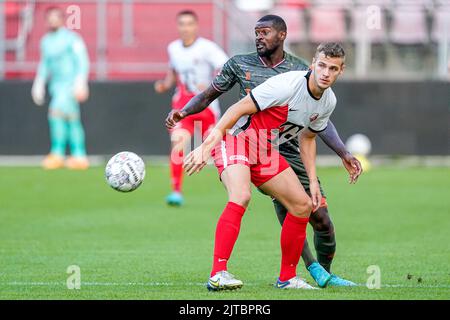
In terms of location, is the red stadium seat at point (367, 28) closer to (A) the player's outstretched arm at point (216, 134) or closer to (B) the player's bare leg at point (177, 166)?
(B) the player's bare leg at point (177, 166)

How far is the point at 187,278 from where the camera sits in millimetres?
8461

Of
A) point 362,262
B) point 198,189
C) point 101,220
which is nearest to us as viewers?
point 362,262

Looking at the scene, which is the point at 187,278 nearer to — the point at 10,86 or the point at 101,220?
the point at 101,220

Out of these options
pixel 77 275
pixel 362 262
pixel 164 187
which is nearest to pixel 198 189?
pixel 164 187

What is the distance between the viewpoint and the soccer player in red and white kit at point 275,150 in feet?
24.9

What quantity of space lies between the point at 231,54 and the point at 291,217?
A: 50.8 feet

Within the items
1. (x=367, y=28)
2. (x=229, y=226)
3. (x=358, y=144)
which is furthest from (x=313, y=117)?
(x=367, y=28)

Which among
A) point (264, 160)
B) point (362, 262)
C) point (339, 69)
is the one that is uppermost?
Result: point (339, 69)

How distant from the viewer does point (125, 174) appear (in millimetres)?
8320

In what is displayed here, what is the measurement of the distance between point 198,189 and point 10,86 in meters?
6.59

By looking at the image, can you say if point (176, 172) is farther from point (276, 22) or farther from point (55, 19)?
point (55, 19)

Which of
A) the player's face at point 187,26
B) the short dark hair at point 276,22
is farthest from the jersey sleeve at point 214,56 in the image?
the short dark hair at point 276,22

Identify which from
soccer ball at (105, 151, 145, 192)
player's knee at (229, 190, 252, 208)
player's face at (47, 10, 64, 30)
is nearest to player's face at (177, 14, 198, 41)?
player's face at (47, 10, 64, 30)

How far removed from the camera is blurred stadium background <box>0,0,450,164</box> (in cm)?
2159
